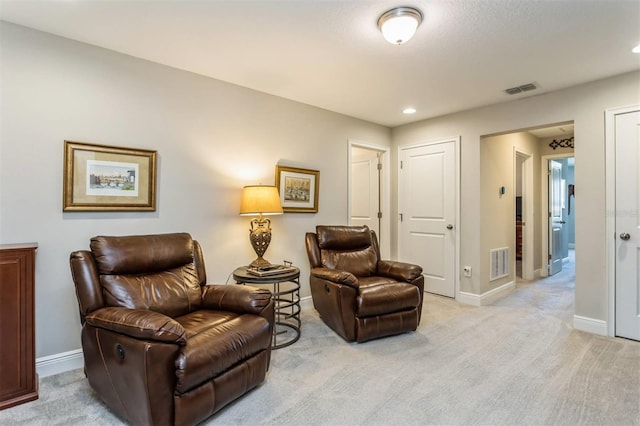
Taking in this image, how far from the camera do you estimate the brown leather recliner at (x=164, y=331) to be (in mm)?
1542

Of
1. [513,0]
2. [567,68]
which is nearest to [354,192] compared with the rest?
[567,68]

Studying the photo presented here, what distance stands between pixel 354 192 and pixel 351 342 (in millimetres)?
2703

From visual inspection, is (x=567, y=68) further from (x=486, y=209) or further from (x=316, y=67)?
(x=316, y=67)

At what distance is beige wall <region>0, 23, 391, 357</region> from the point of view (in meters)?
2.14

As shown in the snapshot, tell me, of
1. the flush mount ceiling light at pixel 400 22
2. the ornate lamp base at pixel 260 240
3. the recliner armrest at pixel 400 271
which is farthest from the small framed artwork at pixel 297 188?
the flush mount ceiling light at pixel 400 22

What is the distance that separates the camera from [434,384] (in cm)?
208

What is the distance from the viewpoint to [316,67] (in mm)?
2729

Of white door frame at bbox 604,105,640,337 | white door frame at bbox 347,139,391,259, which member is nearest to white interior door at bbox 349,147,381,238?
white door frame at bbox 347,139,391,259

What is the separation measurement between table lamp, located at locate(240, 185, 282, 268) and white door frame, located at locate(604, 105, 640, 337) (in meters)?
2.91

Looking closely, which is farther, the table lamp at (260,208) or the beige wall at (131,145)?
the table lamp at (260,208)

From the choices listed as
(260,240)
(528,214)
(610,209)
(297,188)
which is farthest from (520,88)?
(260,240)

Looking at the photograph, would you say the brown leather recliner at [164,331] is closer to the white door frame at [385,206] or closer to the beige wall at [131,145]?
the beige wall at [131,145]

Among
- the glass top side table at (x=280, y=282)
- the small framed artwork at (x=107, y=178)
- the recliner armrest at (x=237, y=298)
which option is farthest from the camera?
the glass top side table at (x=280, y=282)

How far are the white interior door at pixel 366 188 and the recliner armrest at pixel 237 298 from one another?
9.26 ft
